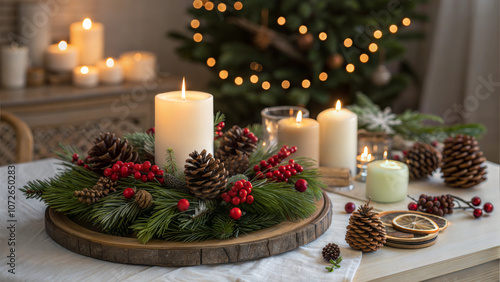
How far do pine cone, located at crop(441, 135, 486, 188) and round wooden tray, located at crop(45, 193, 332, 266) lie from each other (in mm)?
435

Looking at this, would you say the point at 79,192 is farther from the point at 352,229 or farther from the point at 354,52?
the point at 354,52

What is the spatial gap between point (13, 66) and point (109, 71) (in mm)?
399

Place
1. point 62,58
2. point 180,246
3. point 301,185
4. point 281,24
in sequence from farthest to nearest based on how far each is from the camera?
point 62,58
point 281,24
point 301,185
point 180,246

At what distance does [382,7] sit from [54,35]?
1.54 meters

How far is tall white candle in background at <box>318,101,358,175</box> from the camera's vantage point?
122 cm

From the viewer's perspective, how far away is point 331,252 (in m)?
0.85

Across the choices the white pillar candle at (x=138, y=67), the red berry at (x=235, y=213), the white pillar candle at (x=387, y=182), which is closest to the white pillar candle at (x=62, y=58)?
the white pillar candle at (x=138, y=67)

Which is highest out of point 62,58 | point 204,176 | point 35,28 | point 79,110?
point 35,28

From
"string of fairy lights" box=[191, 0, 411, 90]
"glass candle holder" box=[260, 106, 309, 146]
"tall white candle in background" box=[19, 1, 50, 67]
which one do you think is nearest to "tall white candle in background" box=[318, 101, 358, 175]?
"glass candle holder" box=[260, 106, 309, 146]

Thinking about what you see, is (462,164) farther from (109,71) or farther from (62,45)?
(62,45)

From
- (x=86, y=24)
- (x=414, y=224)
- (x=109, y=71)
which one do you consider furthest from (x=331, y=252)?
(x=86, y=24)

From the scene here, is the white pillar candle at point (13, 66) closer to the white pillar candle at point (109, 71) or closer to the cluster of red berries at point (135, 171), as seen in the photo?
the white pillar candle at point (109, 71)

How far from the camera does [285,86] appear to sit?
8.16 feet

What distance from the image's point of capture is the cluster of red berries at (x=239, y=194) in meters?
0.87
